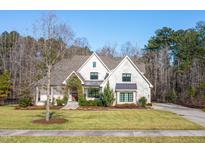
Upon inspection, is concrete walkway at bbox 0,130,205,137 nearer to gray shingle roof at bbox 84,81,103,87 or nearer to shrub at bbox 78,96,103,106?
shrub at bbox 78,96,103,106

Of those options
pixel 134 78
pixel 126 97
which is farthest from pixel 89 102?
pixel 134 78

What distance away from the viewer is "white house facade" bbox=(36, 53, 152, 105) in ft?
128

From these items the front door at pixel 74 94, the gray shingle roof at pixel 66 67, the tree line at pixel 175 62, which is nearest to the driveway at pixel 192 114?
the gray shingle roof at pixel 66 67

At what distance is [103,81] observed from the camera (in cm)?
3950

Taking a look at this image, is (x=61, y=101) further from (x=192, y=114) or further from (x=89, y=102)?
(x=192, y=114)

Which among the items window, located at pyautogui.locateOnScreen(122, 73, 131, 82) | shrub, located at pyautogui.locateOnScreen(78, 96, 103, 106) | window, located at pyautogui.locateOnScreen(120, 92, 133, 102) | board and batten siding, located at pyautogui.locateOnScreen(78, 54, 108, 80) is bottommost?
shrub, located at pyautogui.locateOnScreen(78, 96, 103, 106)

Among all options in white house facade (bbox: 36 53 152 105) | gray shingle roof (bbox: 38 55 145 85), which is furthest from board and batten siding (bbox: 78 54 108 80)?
gray shingle roof (bbox: 38 55 145 85)

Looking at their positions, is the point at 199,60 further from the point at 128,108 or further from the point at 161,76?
the point at 128,108

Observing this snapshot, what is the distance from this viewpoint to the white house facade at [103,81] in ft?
128

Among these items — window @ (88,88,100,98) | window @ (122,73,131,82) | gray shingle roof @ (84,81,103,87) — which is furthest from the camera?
window @ (122,73,131,82)
